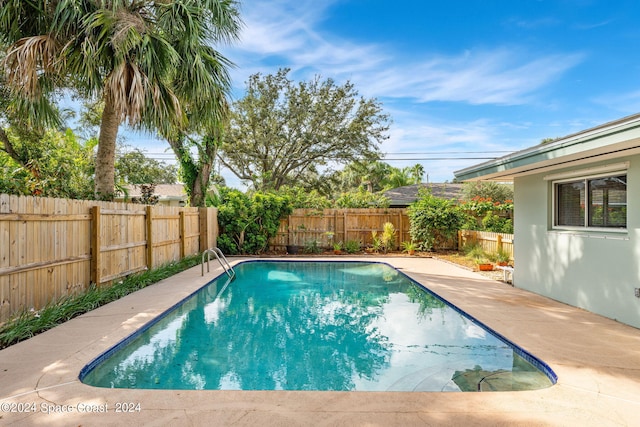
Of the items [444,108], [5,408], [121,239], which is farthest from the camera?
[444,108]

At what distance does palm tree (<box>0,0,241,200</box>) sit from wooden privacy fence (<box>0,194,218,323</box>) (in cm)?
114

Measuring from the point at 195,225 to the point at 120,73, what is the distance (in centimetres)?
677

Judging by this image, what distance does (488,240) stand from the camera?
38.1 ft

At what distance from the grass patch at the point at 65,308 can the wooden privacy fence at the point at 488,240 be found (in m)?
9.39

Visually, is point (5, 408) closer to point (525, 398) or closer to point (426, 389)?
point (426, 389)

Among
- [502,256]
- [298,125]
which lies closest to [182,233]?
[502,256]

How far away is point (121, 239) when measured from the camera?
7.52 m

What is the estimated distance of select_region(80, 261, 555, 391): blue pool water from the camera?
11.9ft

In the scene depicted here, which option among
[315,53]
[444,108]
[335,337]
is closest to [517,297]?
[335,337]

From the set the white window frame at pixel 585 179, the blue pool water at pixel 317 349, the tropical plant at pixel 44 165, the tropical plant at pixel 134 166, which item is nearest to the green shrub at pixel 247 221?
the tropical plant at pixel 44 165

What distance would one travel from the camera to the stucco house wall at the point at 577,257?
4.94 metres

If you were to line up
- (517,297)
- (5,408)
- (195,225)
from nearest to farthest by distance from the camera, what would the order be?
1. (5,408)
2. (517,297)
3. (195,225)

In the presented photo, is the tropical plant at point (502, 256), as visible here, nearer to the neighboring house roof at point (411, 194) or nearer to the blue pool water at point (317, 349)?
the blue pool water at point (317, 349)

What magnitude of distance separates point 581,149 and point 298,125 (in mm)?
17945
